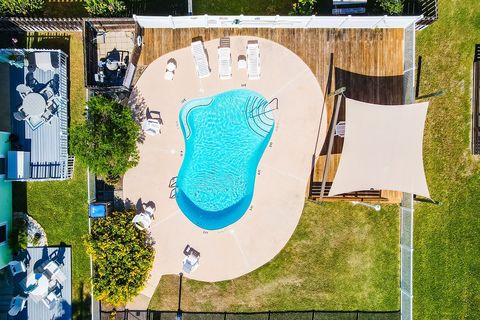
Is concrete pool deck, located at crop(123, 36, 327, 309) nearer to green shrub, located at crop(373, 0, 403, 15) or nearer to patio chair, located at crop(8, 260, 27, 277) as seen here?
green shrub, located at crop(373, 0, 403, 15)

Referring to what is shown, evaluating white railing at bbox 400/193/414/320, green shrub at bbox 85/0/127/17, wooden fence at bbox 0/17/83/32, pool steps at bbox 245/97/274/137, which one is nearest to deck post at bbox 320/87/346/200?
pool steps at bbox 245/97/274/137

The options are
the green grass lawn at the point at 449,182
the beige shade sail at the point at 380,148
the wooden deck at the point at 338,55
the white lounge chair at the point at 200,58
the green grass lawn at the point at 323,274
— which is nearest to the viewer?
the beige shade sail at the point at 380,148

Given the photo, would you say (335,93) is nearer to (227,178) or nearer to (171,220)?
(227,178)

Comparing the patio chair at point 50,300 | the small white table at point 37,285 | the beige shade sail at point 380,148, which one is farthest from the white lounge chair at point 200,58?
the patio chair at point 50,300

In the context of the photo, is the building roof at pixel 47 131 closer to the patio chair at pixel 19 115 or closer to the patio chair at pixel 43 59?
the patio chair at pixel 43 59

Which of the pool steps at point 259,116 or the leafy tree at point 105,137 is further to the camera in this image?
the pool steps at point 259,116

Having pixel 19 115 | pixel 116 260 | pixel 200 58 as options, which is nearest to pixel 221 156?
pixel 200 58

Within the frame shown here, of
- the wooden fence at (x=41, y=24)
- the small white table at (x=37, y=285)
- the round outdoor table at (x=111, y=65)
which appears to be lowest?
the small white table at (x=37, y=285)
